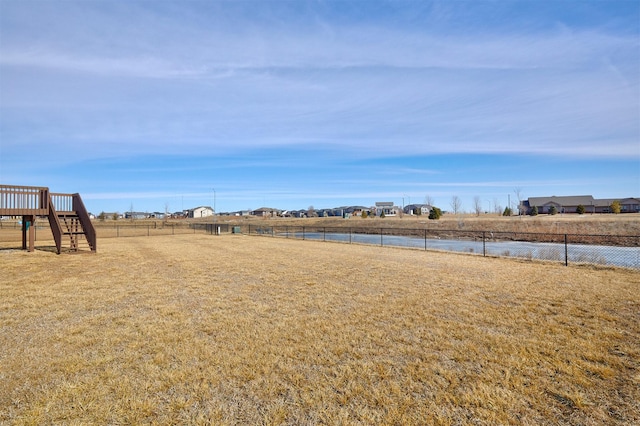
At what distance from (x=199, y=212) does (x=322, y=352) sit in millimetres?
137592

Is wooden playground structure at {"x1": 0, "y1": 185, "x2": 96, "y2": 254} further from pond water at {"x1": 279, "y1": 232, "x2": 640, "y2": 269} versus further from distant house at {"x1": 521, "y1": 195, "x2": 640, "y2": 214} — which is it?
distant house at {"x1": 521, "y1": 195, "x2": 640, "y2": 214}

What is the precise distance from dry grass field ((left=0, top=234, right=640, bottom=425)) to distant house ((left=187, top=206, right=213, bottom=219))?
12967cm

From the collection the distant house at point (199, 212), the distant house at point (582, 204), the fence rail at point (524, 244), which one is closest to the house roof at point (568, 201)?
the distant house at point (582, 204)

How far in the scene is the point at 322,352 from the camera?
4.51 metres

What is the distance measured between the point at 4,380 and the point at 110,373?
3.59ft

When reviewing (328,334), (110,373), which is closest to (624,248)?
(328,334)

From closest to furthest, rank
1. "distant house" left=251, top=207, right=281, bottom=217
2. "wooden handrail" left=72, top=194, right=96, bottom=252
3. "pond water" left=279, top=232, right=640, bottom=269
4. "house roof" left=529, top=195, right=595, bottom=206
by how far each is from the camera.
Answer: "pond water" left=279, top=232, right=640, bottom=269 < "wooden handrail" left=72, top=194, right=96, bottom=252 < "house roof" left=529, top=195, right=595, bottom=206 < "distant house" left=251, top=207, right=281, bottom=217

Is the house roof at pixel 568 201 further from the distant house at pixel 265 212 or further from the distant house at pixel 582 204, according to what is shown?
the distant house at pixel 265 212

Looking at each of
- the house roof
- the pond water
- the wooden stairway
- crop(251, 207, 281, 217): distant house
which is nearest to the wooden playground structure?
the wooden stairway

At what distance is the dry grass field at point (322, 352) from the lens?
3.20 metres

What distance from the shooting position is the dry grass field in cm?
320

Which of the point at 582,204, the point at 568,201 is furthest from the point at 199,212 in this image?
the point at 582,204

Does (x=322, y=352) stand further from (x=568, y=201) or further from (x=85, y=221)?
(x=568, y=201)

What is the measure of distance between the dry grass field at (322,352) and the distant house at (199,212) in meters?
130
